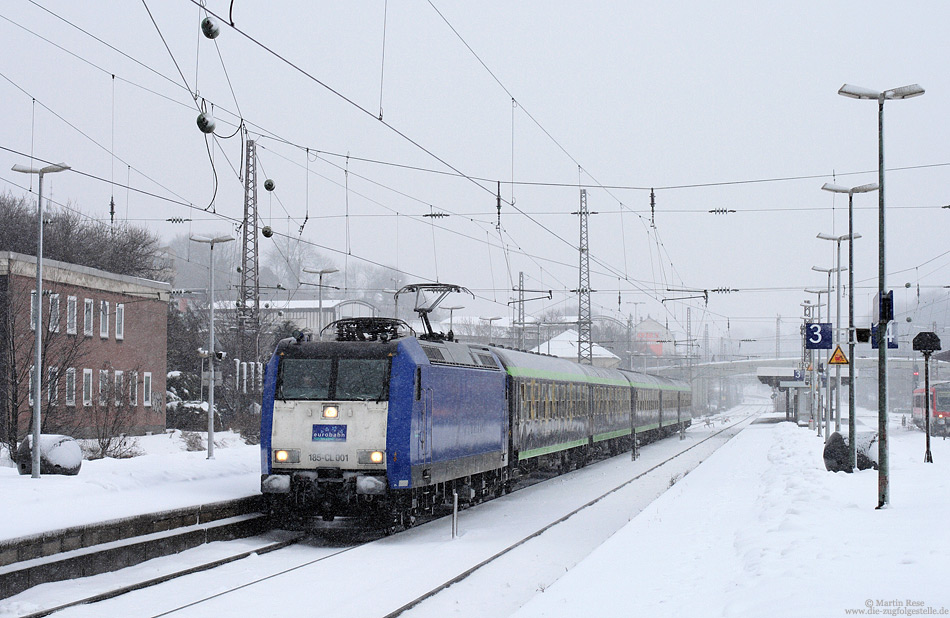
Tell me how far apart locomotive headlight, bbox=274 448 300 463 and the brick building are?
Answer: 13.2 metres

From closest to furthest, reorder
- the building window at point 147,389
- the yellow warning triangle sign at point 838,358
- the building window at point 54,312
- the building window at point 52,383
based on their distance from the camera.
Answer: the building window at point 52,383
the building window at point 54,312
the yellow warning triangle sign at point 838,358
the building window at point 147,389

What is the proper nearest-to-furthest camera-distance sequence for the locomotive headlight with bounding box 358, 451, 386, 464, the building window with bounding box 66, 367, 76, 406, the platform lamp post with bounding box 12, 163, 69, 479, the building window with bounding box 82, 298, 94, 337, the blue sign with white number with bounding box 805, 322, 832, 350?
the locomotive headlight with bounding box 358, 451, 386, 464 < the platform lamp post with bounding box 12, 163, 69, 479 < the blue sign with white number with bounding box 805, 322, 832, 350 < the building window with bounding box 66, 367, 76, 406 < the building window with bounding box 82, 298, 94, 337

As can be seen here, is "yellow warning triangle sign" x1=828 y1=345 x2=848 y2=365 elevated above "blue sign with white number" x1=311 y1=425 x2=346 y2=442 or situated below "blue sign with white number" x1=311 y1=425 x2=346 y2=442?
above

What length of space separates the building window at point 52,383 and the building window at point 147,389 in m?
13.0

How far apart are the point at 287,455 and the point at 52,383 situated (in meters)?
15.8

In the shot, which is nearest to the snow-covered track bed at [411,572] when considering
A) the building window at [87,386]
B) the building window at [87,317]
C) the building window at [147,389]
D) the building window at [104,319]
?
the building window at [87,386]

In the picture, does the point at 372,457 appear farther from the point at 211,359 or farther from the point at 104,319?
the point at 104,319

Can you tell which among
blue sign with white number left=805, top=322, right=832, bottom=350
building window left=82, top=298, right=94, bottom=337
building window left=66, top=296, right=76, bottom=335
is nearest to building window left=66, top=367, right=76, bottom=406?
building window left=66, top=296, right=76, bottom=335

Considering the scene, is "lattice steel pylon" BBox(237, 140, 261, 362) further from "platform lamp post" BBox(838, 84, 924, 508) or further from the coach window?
"platform lamp post" BBox(838, 84, 924, 508)

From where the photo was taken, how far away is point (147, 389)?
1738 inches

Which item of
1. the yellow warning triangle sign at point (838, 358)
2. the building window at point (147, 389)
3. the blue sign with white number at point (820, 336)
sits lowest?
the building window at point (147, 389)

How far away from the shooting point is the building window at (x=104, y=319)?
40812mm

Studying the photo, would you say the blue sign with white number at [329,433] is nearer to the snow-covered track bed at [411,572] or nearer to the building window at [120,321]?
A: the snow-covered track bed at [411,572]

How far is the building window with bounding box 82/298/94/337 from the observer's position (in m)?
39.4
